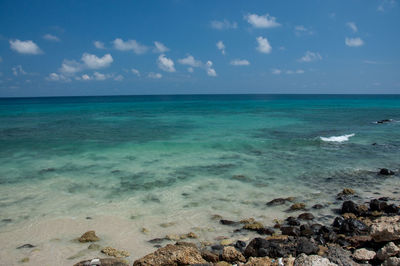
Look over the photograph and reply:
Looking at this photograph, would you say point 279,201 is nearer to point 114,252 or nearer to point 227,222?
point 227,222

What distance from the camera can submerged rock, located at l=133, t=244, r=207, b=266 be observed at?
19.5 feet

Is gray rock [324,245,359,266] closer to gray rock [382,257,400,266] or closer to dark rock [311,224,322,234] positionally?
gray rock [382,257,400,266]

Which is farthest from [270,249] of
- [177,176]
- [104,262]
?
[177,176]

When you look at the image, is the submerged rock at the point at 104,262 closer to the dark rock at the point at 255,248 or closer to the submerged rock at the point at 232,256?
the submerged rock at the point at 232,256

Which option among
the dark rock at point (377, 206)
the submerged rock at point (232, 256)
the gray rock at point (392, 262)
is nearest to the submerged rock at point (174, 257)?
the submerged rock at point (232, 256)

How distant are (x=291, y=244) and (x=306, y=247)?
36cm

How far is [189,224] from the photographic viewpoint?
849 cm

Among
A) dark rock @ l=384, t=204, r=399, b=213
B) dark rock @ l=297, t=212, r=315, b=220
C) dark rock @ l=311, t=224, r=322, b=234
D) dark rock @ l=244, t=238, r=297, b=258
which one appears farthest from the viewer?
dark rock @ l=384, t=204, r=399, b=213

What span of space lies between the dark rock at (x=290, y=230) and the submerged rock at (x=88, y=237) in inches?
187

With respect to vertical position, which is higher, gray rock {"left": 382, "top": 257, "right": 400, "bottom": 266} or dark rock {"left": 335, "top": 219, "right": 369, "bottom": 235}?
gray rock {"left": 382, "top": 257, "right": 400, "bottom": 266}

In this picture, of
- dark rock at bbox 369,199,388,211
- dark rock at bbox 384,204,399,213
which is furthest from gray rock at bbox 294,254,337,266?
dark rock at bbox 384,204,399,213

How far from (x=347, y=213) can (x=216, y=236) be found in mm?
4068

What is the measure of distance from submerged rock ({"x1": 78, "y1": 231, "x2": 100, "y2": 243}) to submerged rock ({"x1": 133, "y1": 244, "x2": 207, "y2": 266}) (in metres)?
1.92

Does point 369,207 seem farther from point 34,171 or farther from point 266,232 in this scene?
point 34,171
